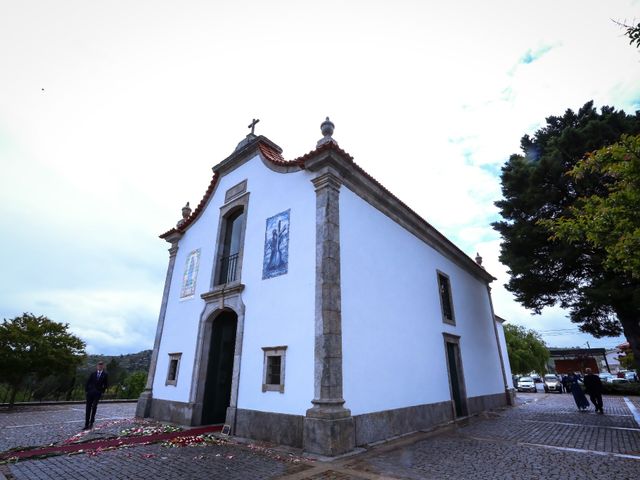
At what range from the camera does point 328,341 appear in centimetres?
649

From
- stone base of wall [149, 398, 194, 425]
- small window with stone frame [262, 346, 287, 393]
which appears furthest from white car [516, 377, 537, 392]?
stone base of wall [149, 398, 194, 425]

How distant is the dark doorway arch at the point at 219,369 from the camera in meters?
9.32

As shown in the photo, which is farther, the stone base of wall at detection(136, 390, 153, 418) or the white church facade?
the stone base of wall at detection(136, 390, 153, 418)

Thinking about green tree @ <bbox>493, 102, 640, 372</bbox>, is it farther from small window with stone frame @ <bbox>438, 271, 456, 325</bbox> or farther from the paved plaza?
the paved plaza

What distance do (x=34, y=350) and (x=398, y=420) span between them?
14274mm

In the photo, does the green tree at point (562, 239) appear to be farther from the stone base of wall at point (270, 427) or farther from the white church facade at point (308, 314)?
the stone base of wall at point (270, 427)

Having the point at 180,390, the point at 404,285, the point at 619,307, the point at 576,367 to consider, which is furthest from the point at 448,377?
the point at 576,367

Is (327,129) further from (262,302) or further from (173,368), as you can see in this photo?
(173,368)

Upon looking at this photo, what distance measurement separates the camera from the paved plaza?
470 cm

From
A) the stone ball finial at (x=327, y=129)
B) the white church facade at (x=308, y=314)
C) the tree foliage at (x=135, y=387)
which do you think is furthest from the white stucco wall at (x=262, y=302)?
the tree foliage at (x=135, y=387)

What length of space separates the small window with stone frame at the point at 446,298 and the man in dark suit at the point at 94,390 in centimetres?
1099

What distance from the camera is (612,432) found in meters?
7.87

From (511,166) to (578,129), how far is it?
8.96 ft

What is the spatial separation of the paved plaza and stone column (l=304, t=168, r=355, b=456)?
350 millimetres
